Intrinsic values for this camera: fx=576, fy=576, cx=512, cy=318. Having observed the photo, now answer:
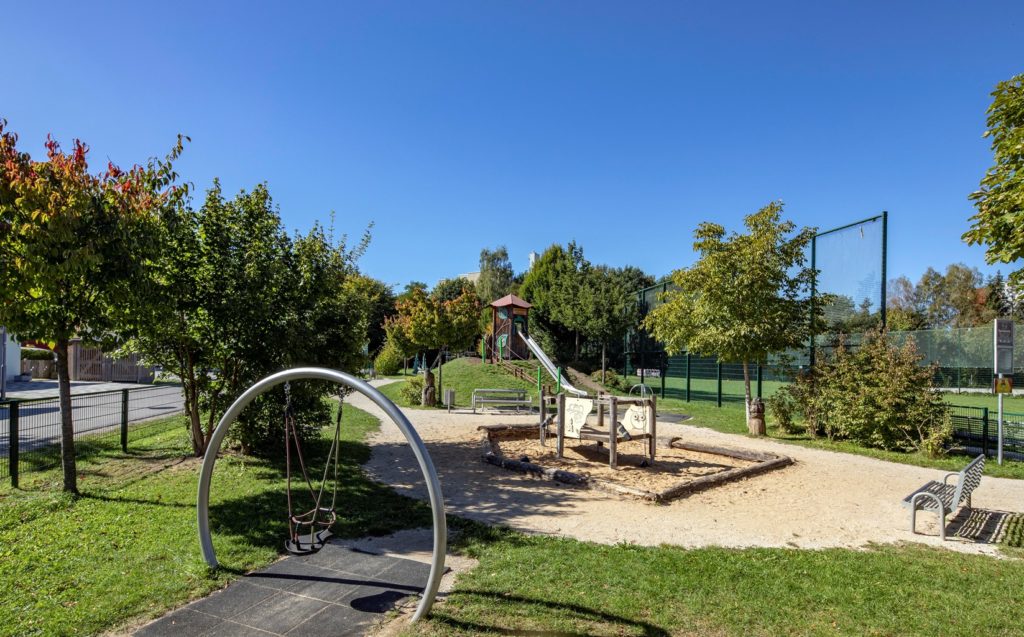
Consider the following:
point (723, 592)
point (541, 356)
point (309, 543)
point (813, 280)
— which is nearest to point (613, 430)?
point (723, 592)

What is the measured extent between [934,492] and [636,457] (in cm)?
497

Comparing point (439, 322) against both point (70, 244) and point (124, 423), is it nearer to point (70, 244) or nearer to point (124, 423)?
point (124, 423)

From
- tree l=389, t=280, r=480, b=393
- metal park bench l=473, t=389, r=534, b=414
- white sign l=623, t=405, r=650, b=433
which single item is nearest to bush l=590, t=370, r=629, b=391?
metal park bench l=473, t=389, r=534, b=414

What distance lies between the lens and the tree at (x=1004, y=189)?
5.69 metres

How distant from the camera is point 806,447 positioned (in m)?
12.6

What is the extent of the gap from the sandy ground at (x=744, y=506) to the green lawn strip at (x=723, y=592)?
56 centimetres

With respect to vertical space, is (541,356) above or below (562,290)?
below

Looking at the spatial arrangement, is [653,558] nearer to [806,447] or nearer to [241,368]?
[241,368]

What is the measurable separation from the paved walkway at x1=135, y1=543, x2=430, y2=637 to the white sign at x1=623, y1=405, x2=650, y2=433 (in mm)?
6115

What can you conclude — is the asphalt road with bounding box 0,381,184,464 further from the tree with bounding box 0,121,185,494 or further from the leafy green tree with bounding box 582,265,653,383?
the leafy green tree with bounding box 582,265,653,383

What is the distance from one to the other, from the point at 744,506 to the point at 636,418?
3.22m

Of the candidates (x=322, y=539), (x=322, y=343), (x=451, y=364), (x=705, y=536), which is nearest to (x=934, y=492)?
(x=705, y=536)

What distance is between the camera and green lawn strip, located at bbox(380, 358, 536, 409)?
22.9 m

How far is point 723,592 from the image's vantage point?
462 cm
